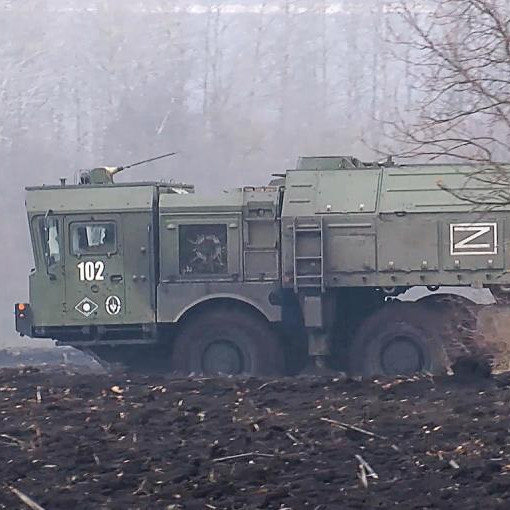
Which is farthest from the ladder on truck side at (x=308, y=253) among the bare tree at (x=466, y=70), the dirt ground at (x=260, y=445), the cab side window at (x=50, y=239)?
the bare tree at (x=466, y=70)

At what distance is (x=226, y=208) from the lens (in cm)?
1748

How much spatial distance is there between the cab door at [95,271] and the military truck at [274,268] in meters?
0.02

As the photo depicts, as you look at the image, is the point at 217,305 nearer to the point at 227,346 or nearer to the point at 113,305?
the point at 227,346

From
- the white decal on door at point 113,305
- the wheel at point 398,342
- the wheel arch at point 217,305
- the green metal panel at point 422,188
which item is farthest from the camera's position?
the white decal on door at point 113,305

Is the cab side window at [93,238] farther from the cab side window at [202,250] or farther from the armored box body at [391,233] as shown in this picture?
the armored box body at [391,233]

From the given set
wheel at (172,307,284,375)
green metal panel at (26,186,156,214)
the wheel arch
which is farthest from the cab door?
wheel at (172,307,284,375)

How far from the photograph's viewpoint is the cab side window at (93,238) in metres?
17.9

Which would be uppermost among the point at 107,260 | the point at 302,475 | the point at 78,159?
→ the point at 78,159

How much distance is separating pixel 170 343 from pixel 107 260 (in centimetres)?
133

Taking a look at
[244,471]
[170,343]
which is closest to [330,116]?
[170,343]

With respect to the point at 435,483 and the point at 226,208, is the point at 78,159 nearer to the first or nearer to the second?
the point at 226,208

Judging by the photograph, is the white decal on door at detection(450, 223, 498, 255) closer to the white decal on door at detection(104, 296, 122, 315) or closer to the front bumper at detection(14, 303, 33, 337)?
the white decal on door at detection(104, 296, 122, 315)

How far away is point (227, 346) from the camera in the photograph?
17.7 metres

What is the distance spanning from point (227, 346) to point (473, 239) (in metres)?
3.32
